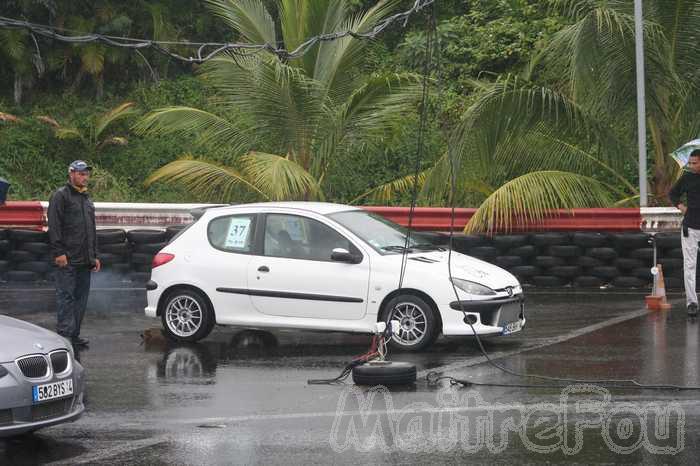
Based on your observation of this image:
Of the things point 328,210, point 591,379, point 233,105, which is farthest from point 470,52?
point 591,379

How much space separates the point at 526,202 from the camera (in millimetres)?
17500

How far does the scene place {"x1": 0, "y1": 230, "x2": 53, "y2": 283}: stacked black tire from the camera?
1827 cm

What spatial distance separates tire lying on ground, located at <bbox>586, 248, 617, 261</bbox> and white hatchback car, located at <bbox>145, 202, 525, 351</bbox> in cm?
506

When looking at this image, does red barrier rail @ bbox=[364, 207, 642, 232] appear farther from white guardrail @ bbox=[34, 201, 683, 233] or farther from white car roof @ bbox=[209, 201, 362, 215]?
white car roof @ bbox=[209, 201, 362, 215]

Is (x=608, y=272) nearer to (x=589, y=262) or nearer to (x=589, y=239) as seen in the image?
(x=589, y=262)

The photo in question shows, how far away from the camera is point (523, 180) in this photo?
18.0 meters

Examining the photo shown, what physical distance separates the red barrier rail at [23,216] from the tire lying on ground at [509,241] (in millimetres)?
7334

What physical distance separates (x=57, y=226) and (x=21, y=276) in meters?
6.51

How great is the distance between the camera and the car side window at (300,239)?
40.4 feet

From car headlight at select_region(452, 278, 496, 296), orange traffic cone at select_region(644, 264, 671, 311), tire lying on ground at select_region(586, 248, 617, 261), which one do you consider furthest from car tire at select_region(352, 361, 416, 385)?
tire lying on ground at select_region(586, 248, 617, 261)

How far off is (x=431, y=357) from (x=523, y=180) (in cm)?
705

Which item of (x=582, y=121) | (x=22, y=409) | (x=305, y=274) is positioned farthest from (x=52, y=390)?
(x=582, y=121)

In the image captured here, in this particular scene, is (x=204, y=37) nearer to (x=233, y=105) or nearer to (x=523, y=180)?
(x=233, y=105)

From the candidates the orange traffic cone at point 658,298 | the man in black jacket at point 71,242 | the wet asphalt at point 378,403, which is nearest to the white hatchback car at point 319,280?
the wet asphalt at point 378,403
